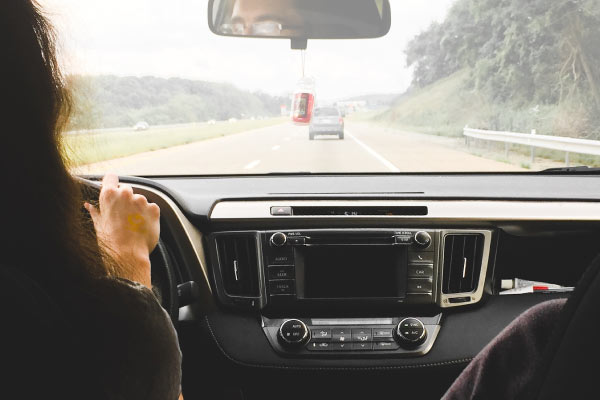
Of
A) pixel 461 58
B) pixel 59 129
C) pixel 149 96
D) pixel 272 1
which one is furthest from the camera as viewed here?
pixel 461 58

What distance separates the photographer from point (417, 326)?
361 cm

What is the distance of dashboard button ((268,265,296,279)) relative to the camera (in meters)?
3.67

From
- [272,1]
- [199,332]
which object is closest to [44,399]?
[272,1]

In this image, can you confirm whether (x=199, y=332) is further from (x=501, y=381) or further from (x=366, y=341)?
(x=501, y=381)

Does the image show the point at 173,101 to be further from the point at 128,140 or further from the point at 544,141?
the point at 544,141

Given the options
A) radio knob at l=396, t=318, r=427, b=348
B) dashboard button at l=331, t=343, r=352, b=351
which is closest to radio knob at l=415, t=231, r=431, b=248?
radio knob at l=396, t=318, r=427, b=348

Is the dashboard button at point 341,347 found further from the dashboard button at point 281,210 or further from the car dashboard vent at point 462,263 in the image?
the dashboard button at point 281,210

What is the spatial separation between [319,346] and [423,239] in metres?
0.89

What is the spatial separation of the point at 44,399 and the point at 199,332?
2812 millimetres

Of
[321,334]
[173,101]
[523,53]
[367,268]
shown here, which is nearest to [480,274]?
[367,268]

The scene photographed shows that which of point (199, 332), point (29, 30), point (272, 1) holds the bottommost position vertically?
point (199, 332)

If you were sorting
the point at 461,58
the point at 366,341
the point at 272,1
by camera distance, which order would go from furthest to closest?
the point at 461,58 < the point at 366,341 < the point at 272,1

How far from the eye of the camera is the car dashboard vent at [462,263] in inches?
145

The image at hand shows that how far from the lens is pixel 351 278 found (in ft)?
12.1
